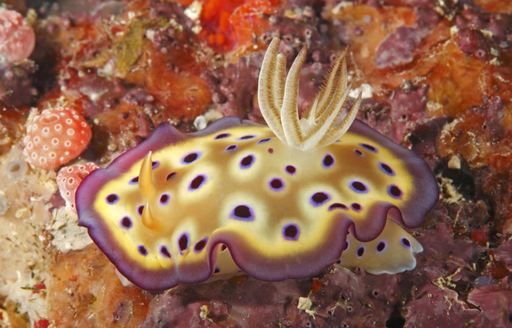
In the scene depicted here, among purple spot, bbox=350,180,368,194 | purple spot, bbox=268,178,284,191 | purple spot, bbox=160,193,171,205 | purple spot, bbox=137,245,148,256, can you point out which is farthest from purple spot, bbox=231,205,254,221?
purple spot, bbox=350,180,368,194

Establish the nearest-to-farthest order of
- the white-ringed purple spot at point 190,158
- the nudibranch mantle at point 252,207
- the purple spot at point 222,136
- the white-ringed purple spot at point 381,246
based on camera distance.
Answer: the nudibranch mantle at point 252,207 < the white-ringed purple spot at point 381,246 < the white-ringed purple spot at point 190,158 < the purple spot at point 222,136

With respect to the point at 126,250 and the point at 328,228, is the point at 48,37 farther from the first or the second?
the point at 328,228

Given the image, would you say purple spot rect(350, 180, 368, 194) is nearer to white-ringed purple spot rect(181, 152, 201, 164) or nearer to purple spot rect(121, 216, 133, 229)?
white-ringed purple spot rect(181, 152, 201, 164)

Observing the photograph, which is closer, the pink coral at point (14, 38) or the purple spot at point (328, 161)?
the purple spot at point (328, 161)

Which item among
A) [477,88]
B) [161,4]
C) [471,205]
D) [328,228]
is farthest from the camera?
[161,4]

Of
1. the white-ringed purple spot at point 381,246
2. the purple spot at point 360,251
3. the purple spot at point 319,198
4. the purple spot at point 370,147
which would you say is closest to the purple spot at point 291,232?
the purple spot at point 319,198

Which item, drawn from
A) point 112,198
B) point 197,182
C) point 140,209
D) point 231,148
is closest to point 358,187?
point 231,148

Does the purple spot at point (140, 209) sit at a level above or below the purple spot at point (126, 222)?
above

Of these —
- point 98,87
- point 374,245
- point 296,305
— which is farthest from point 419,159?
A: point 98,87

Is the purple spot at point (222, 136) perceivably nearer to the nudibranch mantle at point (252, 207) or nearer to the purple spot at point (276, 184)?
the nudibranch mantle at point (252, 207)
